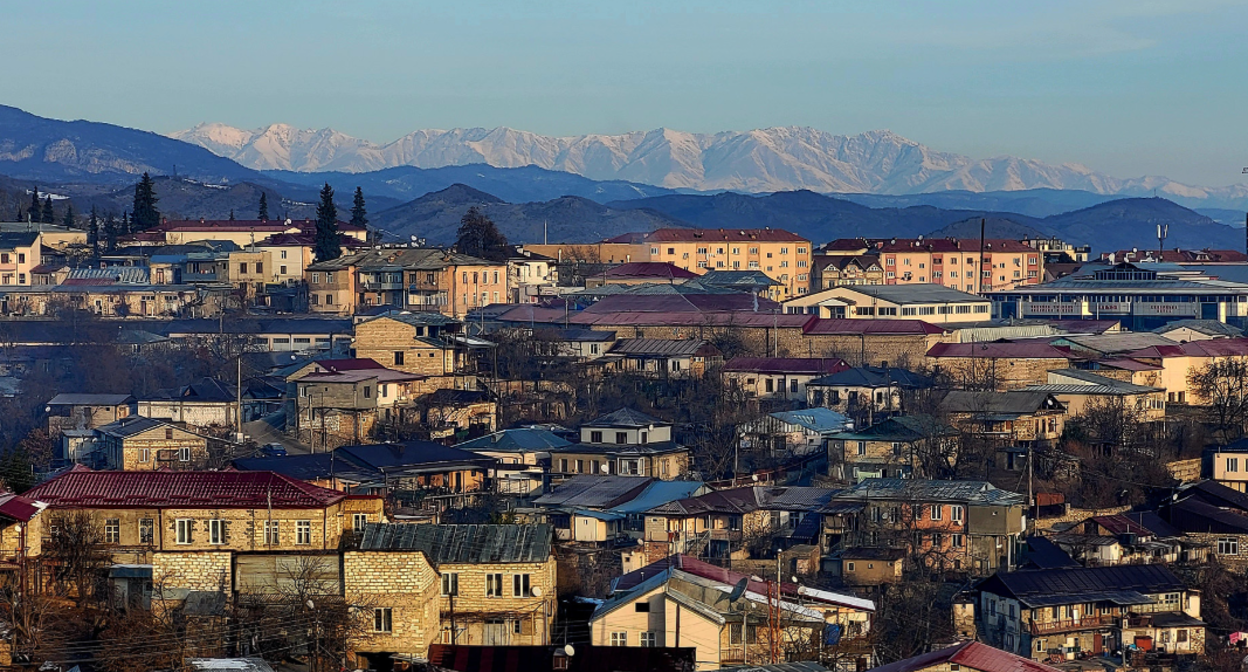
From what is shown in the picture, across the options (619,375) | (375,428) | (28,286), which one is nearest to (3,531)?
(375,428)

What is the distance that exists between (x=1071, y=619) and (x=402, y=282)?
2230 centimetres

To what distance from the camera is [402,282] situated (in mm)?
40625

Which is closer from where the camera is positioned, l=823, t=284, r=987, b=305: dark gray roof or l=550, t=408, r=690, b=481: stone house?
l=550, t=408, r=690, b=481: stone house

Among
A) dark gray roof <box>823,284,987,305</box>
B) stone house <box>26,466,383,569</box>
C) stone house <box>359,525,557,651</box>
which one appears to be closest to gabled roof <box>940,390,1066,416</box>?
dark gray roof <box>823,284,987,305</box>

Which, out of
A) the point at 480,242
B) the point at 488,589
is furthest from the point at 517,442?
the point at 480,242

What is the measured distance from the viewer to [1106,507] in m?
25.7

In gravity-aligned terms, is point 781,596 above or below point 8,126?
below

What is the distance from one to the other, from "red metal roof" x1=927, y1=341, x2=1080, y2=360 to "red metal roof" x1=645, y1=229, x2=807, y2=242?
21.3 metres

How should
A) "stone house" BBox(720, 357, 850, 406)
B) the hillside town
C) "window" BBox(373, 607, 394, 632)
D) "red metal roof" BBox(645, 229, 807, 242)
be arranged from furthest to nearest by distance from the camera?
"red metal roof" BBox(645, 229, 807, 242), "stone house" BBox(720, 357, 850, 406), the hillside town, "window" BBox(373, 607, 394, 632)

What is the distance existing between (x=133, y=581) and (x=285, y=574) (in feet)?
3.83

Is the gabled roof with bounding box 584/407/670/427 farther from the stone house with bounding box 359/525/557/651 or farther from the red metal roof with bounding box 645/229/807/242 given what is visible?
the red metal roof with bounding box 645/229/807/242

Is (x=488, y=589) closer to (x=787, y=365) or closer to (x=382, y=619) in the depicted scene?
(x=382, y=619)

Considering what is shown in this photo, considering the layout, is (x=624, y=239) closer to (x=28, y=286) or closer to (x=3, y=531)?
(x=28, y=286)

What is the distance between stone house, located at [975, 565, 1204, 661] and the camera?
20266 mm
